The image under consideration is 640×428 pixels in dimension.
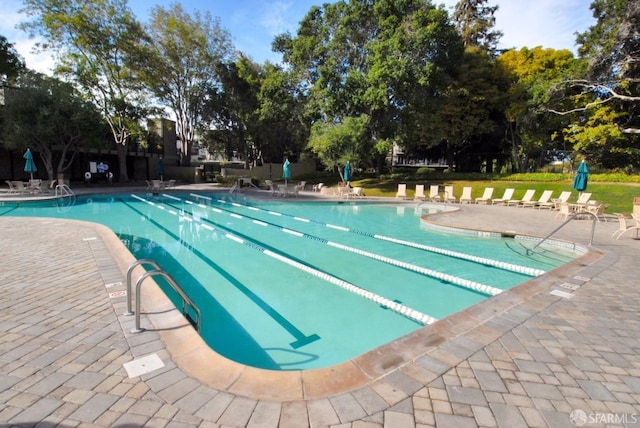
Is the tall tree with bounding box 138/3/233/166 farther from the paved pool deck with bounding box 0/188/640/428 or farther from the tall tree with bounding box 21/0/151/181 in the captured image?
the paved pool deck with bounding box 0/188/640/428

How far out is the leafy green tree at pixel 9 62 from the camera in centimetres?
1903

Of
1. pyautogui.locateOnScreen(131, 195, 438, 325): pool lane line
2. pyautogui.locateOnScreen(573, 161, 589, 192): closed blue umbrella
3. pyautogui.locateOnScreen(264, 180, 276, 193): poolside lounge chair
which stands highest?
pyautogui.locateOnScreen(573, 161, 589, 192): closed blue umbrella

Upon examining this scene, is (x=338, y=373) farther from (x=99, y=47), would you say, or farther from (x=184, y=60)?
(x=184, y=60)

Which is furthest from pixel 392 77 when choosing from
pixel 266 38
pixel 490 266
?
pixel 490 266

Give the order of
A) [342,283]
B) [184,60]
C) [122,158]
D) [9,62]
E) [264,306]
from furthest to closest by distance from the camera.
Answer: [184,60] → [122,158] → [9,62] → [342,283] → [264,306]

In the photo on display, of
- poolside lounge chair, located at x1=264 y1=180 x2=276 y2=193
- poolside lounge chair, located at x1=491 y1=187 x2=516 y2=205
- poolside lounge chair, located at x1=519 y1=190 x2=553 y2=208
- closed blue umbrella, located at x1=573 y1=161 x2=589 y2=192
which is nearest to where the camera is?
closed blue umbrella, located at x1=573 y1=161 x2=589 y2=192

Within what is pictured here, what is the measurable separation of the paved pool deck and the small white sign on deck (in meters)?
0.01

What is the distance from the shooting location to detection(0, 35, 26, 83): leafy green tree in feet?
62.4

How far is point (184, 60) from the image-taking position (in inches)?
995

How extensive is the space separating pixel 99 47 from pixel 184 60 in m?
6.09

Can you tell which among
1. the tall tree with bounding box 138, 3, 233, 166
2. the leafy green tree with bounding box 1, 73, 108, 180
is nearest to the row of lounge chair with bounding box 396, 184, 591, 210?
the leafy green tree with bounding box 1, 73, 108, 180

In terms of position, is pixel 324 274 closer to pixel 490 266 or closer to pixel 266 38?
pixel 490 266

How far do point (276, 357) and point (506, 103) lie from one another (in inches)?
1021

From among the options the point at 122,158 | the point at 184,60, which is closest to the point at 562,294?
the point at 122,158
